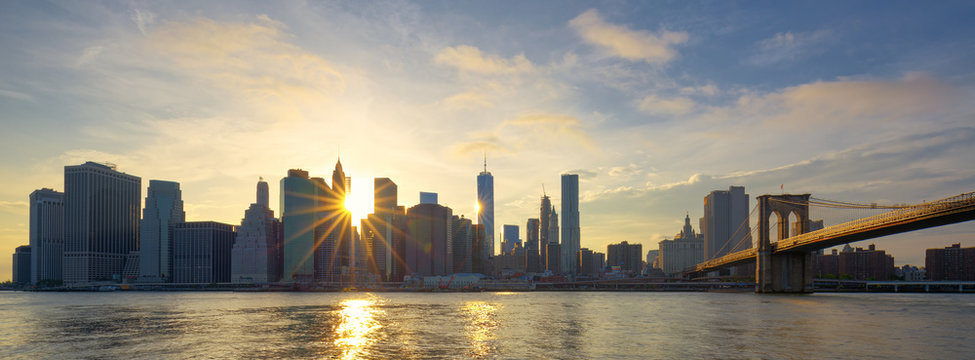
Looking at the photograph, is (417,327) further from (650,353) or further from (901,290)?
(901,290)

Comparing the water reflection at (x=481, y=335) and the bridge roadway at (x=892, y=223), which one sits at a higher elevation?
the bridge roadway at (x=892, y=223)

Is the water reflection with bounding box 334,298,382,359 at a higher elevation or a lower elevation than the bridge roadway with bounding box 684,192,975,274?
lower

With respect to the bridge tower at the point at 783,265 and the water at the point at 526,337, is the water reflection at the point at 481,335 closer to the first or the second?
the water at the point at 526,337

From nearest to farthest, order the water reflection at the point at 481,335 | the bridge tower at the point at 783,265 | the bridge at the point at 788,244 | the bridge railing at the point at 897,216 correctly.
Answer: the water reflection at the point at 481,335
the bridge railing at the point at 897,216
the bridge at the point at 788,244
the bridge tower at the point at 783,265

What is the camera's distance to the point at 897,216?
264 feet

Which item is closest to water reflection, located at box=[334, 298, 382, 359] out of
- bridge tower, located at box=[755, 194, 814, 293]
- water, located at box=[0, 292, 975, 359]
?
water, located at box=[0, 292, 975, 359]

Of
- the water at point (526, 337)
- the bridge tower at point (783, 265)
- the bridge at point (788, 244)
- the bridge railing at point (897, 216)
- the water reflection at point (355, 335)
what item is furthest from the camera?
the bridge tower at point (783, 265)

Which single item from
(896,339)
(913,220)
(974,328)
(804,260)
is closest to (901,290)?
(804,260)

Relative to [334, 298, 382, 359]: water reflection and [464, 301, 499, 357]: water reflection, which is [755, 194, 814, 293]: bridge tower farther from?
[334, 298, 382, 359]: water reflection

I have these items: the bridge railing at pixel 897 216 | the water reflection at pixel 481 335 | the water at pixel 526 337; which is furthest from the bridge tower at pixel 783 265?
the water reflection at pixel 481 335

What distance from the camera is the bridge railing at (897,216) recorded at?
71.4 meters

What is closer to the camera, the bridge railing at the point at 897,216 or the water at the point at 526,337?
the water at the point at 526,337

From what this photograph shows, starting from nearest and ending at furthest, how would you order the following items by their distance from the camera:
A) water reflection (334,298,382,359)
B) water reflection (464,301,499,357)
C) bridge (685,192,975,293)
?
water reflection (464,301,499,357)
water reflection (334,298,382,359)
bridge (685,192,975,293)

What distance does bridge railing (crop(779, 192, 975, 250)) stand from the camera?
7144cm
